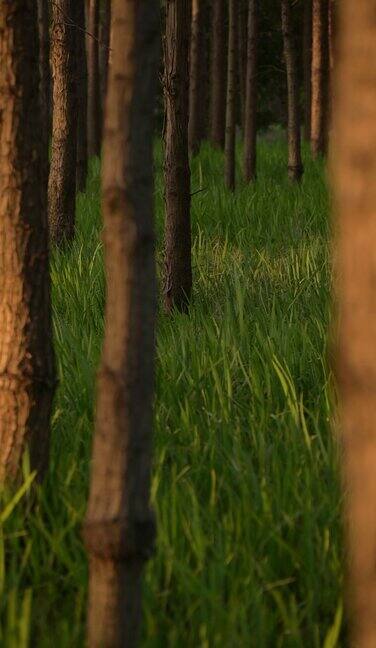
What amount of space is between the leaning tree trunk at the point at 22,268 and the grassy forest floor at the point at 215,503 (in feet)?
0.57

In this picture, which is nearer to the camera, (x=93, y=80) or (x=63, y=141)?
(x=63, y=141)

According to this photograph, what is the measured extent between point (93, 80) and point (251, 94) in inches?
147

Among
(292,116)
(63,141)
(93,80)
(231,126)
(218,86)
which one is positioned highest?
(218,86)

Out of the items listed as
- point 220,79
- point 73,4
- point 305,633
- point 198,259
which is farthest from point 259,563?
point 220,79

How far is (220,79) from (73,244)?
8914 millimetres

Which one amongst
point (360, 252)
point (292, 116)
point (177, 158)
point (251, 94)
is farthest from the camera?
point (251, 94)

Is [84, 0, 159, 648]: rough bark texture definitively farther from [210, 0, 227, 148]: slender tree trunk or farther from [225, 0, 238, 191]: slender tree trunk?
[210, 0, 227, 148]: slender tree trunk

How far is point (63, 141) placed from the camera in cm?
732

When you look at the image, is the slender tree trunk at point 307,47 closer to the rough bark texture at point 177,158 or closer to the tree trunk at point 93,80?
the tree trunk at point 93,80

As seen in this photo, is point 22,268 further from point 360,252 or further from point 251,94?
point 251,94

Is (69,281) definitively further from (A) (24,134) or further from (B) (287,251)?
(A) (24,134)

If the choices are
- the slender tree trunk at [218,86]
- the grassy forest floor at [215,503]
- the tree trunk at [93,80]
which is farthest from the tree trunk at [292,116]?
the grassy forest floor at [215,503]

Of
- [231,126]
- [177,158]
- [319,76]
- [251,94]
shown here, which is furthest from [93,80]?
[177,158]

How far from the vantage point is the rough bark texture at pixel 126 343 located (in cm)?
183
